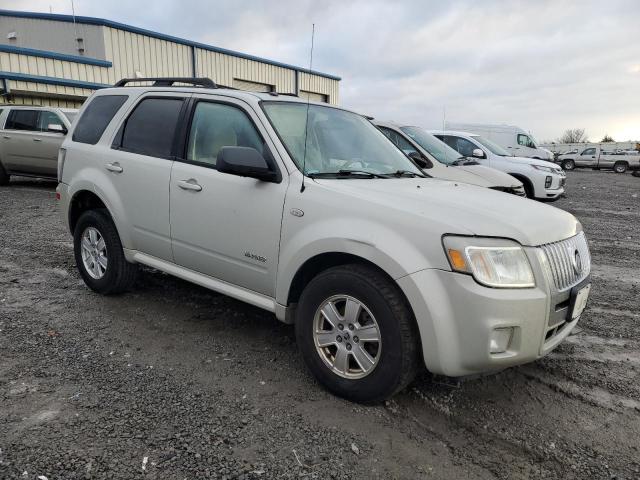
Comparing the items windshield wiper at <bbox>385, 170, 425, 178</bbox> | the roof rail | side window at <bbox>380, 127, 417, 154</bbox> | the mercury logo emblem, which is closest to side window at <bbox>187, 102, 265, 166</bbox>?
the roof rail

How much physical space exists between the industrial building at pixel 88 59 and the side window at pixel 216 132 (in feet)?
48.1

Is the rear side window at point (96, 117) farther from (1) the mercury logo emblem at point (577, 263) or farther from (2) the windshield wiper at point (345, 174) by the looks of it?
(1) the mercury logo emblem at point (577, 263)

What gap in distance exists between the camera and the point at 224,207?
342cm

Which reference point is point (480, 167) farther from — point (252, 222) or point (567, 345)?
point (252, 222)

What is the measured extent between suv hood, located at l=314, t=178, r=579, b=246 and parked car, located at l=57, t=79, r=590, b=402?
0.01m

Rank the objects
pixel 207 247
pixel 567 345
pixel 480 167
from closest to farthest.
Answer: pixel 207 247
pixel 567 345
pixel 480 167

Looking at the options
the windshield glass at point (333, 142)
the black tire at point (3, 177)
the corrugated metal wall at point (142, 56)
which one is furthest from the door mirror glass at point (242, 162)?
the corrugated metal wall at point (142, 56)

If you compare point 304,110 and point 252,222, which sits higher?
point 304,110

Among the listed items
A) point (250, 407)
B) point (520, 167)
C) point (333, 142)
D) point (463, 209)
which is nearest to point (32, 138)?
point (333, 142)

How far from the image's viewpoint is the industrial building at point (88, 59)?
52.2ft

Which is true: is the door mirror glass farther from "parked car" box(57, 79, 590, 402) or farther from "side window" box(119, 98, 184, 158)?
"side window" box(119, 98, 184, 158)

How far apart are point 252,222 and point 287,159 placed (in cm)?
47

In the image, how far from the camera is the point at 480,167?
8.19m

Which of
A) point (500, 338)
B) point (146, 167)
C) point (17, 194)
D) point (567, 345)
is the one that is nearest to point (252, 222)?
point (146, 167)
